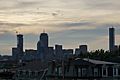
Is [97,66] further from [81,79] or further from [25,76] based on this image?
[25,76]

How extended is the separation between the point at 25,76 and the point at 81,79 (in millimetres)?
31939

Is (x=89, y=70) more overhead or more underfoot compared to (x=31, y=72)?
more overhead

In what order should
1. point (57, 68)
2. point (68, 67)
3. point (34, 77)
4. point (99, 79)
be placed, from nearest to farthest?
1. point (99, 79)
2. point (68, 67)
3. point (57, 68)
4. point (34, 77)

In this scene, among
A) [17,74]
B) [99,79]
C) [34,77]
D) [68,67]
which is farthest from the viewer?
[17,74]

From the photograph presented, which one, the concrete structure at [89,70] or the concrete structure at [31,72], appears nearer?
the concrete structure at [89,70]

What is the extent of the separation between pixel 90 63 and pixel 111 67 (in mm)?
4401

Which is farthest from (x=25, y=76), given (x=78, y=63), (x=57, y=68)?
(x=78, y=63)

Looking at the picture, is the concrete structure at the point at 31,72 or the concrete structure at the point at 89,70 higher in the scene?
the concrete structure at the point at 89,70

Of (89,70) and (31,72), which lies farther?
(31,72)

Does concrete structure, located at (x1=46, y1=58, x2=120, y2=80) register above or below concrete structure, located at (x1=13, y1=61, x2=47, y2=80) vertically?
above

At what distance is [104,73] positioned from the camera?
245 feet

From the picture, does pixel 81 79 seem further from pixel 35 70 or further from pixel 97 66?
pixel 35 70

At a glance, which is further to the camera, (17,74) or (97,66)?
(17,74)

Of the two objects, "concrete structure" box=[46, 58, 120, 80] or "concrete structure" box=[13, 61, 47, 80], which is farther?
"concrete structure" box=[13, 61, 47, 80]
